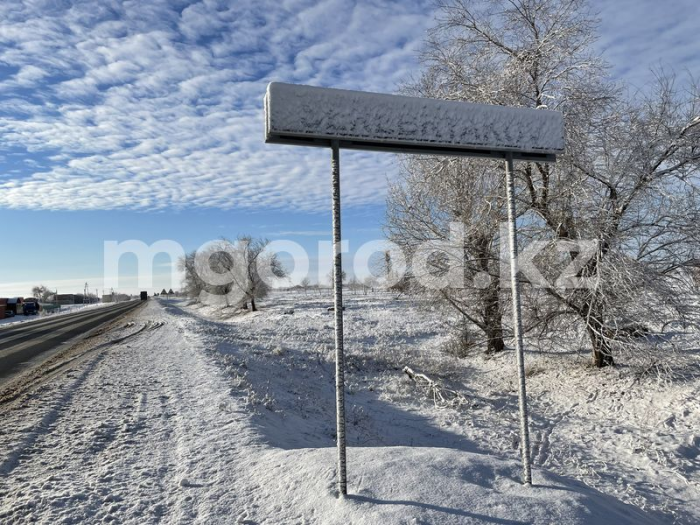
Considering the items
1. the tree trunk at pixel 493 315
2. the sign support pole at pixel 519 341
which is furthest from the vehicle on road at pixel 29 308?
the sign support pole at pixel 519 341

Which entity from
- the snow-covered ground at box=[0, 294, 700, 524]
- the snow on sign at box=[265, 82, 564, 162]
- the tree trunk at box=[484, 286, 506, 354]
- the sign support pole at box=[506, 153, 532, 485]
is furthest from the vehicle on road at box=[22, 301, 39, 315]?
the sign support pole at box=[506, 153, 532, 485]

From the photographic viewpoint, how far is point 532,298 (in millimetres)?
11109

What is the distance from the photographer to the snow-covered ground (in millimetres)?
3809

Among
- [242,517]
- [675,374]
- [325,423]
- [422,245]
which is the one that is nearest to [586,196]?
[675,374]

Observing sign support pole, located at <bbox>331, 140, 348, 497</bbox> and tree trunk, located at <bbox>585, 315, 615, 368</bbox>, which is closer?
sign support pole, located at <bbox>331, 140, 348, 497</bbox>

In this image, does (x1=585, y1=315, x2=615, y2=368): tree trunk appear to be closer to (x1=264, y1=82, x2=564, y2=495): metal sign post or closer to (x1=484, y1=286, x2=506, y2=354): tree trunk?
(x1=484, y1=286, x2=506, y2=354): tree trunk

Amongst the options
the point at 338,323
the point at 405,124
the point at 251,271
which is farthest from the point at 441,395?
the point at 251,271

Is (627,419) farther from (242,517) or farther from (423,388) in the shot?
(242,517)

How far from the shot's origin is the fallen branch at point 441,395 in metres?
10.1

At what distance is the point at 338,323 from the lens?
149 inches

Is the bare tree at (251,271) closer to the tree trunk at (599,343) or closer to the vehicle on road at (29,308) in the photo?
the vehicle on road at (29,308)

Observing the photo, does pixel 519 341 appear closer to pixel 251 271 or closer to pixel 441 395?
pixel 441 395

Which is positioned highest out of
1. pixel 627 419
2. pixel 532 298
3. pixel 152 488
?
pixel 532 298

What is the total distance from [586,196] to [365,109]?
7.72 meters
